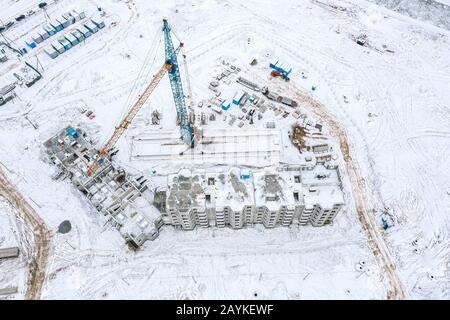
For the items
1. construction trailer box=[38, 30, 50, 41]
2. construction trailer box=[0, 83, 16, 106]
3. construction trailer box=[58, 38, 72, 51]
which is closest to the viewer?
construction trailer box=[0, 83, 16, 106]

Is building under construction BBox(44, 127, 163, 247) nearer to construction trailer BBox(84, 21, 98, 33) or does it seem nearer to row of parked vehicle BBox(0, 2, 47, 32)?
construction trailer BBox(84, 21, 98, 33)

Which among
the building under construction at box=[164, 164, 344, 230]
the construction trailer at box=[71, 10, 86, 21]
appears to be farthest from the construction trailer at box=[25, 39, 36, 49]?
the building under construction at box=[164, 164, 344, 230]

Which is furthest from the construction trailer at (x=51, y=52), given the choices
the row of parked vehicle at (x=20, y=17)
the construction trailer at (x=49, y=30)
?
the row of parked vehicle at (x=20, y=17)

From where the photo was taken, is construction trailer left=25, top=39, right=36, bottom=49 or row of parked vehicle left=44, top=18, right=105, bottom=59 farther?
construction trailer left=25, top=39, right=36, bottom=49

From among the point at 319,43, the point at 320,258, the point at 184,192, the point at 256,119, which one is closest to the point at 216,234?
the point at 184,192

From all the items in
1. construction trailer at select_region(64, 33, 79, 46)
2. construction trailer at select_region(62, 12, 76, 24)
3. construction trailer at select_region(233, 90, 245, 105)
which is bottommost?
construction trailer at select_region(233, 90, 245, 105)

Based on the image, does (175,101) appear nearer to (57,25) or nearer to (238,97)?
(238,97)
